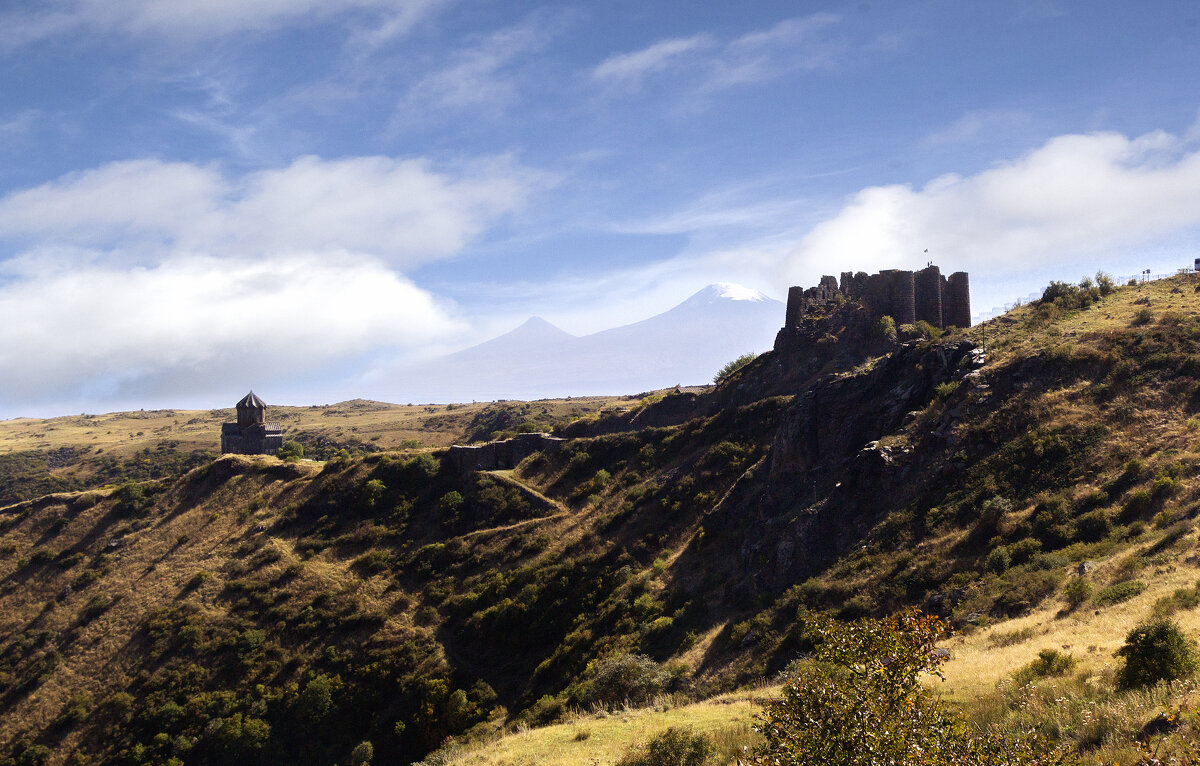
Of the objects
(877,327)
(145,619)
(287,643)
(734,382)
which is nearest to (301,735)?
(287,643)

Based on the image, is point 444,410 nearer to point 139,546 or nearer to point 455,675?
point 139,546

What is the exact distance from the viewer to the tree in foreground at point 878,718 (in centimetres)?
858

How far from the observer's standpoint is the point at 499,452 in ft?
194

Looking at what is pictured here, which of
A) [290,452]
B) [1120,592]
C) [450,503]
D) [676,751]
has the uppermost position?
[290,452]

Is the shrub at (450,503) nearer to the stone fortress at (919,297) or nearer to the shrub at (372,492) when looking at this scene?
the shrub at (372,492)

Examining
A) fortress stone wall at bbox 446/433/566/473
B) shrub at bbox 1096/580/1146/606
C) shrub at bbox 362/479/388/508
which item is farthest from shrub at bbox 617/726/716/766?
shrub at bbox 362/479/388/508

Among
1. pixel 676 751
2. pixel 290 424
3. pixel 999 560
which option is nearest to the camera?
pixel 676 751

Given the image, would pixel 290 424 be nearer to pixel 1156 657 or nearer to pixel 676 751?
pixel 676 751

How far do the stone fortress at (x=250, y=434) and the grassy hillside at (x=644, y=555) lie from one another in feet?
30.1

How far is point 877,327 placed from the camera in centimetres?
5003

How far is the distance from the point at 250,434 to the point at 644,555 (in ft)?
170

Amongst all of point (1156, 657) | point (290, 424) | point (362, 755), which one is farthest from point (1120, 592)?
point (290, 424)

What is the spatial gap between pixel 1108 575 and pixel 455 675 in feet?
105

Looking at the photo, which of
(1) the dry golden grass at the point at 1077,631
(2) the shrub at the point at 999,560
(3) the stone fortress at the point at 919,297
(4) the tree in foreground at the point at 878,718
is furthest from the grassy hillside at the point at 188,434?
(4) the tree in foreground at the point at 878,718
